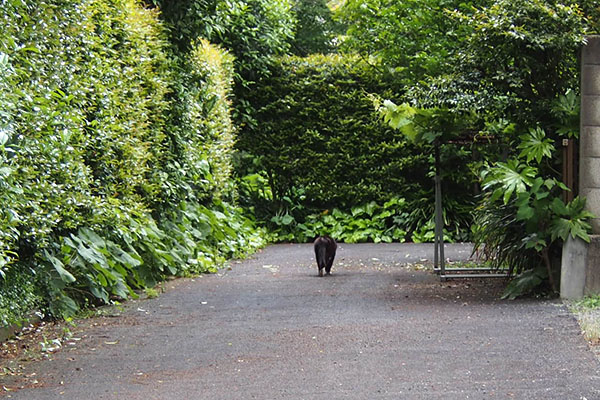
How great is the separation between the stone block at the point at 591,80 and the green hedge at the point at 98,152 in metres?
4.54

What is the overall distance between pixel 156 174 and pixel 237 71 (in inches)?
280

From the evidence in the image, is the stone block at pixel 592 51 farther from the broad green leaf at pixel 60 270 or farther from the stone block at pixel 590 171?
the broad green leaf at pixel 60 270

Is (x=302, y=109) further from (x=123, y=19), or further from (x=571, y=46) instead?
(x=571, y=46)

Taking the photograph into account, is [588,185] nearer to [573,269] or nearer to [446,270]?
[573,269]

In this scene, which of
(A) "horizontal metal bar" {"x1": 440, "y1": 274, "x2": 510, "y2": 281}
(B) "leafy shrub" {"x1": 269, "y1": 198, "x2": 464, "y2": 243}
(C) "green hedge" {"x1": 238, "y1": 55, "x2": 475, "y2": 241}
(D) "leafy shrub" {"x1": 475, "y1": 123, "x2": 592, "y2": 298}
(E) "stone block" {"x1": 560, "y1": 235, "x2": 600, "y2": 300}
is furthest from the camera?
(C) "green hedge" {"x1": 238, "y1": 55, "x2": 475, "y2": 241}

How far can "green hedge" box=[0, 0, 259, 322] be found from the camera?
617cm

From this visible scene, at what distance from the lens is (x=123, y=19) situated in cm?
908

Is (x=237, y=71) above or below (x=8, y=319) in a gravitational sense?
above

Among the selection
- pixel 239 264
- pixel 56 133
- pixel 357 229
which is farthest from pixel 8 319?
pixel 357 229

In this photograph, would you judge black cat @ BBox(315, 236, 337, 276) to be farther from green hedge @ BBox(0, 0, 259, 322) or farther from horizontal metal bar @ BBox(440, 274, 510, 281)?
green hedge @ BBox(0, 0, 259, 322)

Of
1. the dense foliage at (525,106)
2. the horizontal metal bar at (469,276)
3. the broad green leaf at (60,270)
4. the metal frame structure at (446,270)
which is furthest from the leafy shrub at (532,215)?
the broad green leaf at (60,270)

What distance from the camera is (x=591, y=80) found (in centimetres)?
789

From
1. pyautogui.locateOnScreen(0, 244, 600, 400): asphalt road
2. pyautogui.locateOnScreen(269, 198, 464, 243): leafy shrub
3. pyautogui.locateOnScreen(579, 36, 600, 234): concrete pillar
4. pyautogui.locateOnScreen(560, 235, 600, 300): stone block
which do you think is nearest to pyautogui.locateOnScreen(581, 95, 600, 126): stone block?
pyautogui.locateOnScreen(579, 36, 600, 234): concrete pillar

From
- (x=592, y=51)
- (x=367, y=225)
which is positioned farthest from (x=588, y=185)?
(x=367, y=225)
